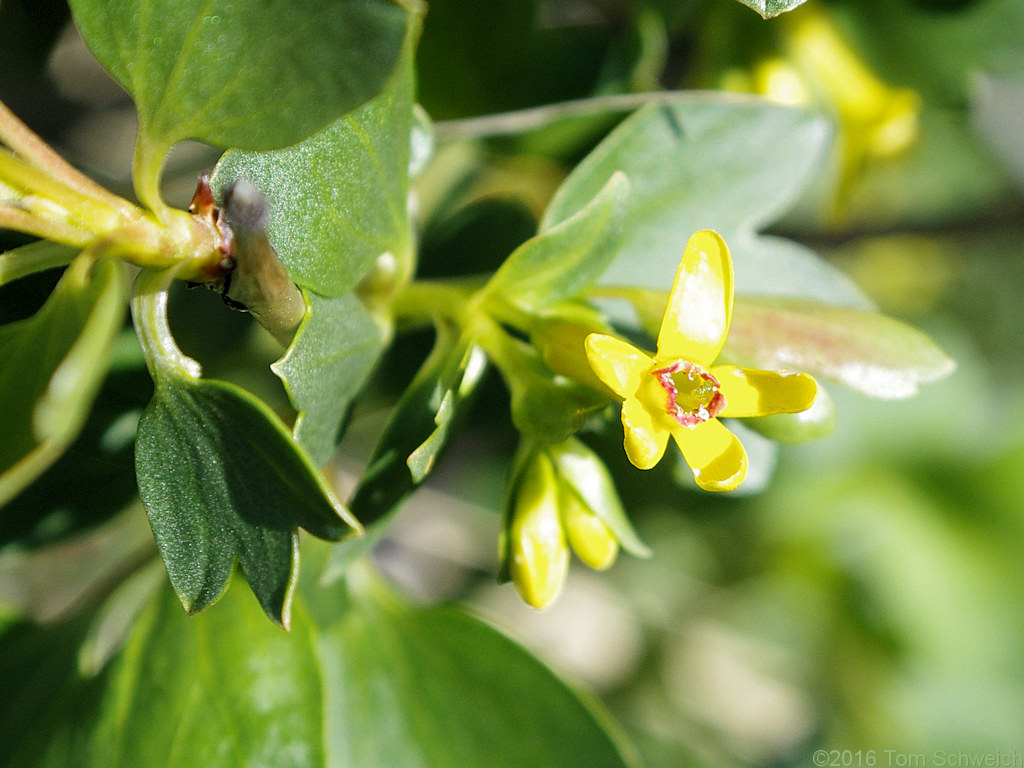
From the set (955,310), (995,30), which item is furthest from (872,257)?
(995,30)

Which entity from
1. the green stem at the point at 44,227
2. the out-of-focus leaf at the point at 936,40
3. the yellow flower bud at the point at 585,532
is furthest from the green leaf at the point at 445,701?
the out-of-focus leaf at the point at 936,40

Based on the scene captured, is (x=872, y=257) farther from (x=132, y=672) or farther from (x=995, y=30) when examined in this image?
(x=132, y=672)

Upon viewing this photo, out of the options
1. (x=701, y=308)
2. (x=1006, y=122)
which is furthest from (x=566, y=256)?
(x=1006, y=122)

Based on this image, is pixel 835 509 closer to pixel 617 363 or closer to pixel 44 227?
pixel 617 363

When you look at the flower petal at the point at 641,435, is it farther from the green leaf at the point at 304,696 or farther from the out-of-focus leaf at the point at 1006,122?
the out-of-focus leaf at the point at 1006,122

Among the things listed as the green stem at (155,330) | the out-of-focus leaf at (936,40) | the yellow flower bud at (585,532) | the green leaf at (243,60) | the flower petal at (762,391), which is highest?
the green leaf at (243,60)

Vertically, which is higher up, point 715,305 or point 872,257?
point 715,305
